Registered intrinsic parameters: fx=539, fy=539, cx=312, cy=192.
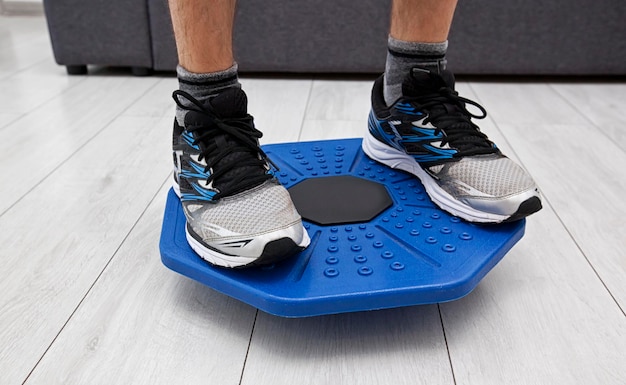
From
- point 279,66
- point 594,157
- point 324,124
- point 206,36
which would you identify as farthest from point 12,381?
point 279,66

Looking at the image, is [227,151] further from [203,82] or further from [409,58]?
[409,58]

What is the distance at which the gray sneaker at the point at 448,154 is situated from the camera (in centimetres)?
73

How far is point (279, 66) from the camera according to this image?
71.8 inches

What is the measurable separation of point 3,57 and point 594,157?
2.18m

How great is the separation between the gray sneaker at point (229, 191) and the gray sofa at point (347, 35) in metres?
1.04

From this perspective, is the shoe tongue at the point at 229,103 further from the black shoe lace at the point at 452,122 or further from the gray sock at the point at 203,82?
the black shoe lace at the point at 452,122

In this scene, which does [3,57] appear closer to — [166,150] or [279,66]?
[279,66]

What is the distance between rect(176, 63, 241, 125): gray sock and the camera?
2.46 ft

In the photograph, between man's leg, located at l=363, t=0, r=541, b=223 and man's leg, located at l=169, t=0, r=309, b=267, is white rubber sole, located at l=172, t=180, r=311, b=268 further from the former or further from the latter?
man's leg, located at l=363, t=0, r=541, b=223

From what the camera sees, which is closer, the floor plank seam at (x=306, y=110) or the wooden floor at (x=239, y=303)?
the wooden floor at (x=239, y=303)

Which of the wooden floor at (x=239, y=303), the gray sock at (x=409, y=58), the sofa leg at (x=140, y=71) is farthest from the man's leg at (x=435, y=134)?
the sofa leg at (x=140, y=71)

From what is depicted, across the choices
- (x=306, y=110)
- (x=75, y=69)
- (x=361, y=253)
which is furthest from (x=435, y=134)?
(x=75, y=69)

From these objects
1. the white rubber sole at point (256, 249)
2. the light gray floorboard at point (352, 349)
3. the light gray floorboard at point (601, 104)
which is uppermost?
the white rubber sole at point (256, 249)

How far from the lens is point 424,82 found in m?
0.85
